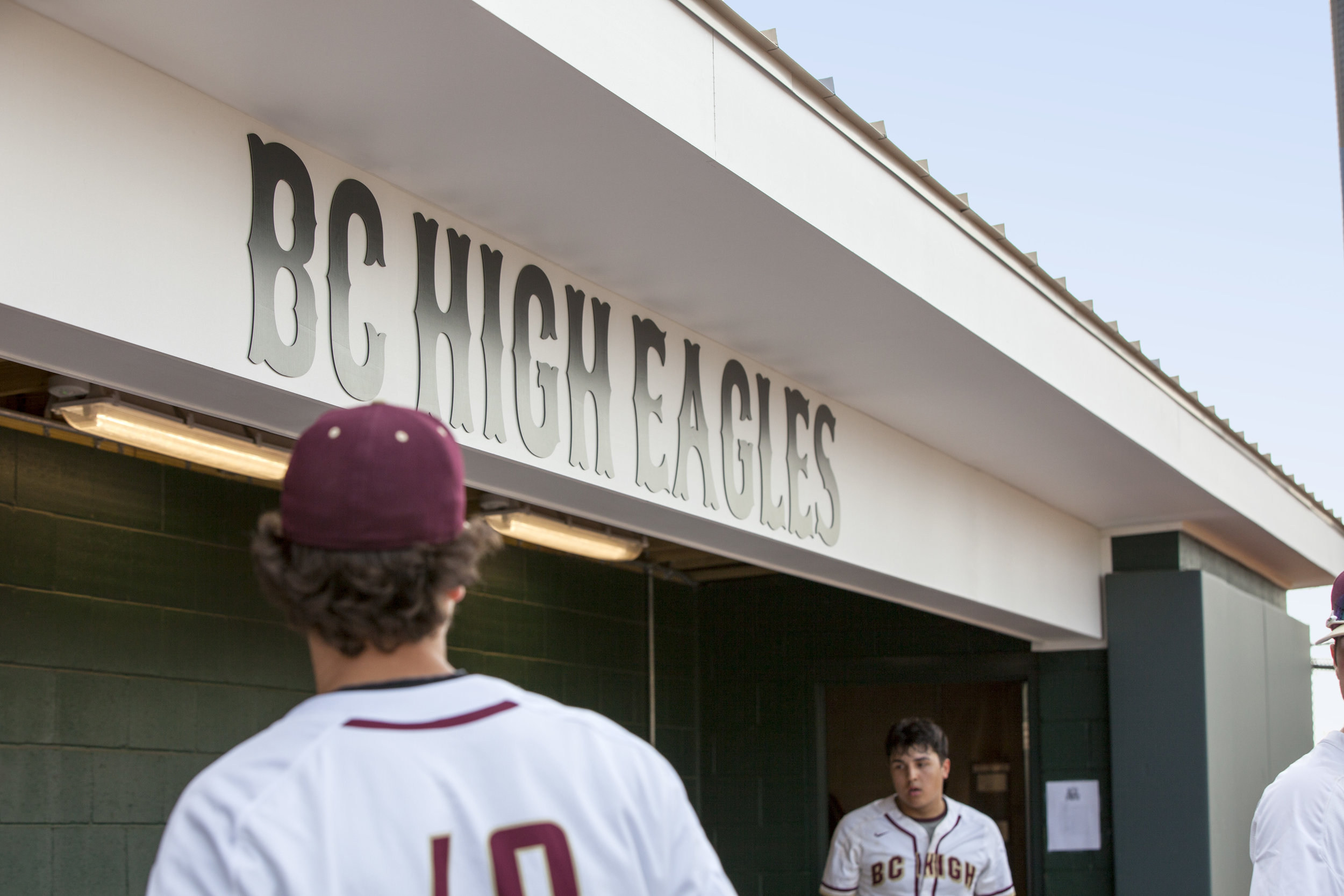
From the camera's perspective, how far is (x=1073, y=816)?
728cm

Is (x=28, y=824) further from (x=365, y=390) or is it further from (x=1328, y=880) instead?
(x=1328, y=880)

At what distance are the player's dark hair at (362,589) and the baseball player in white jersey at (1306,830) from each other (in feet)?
5.98

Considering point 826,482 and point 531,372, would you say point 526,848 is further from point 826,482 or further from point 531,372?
point 826,482

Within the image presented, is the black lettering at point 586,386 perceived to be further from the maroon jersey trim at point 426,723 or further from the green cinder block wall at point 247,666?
the maroon jersey trim at point 426,723

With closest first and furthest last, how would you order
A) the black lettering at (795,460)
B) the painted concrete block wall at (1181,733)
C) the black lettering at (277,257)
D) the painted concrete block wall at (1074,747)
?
1. the black lettering at (277,257)
2. the black lettering at (795,460)
3. the painted concrete block wall at (1181,733)
4. the painted concrete block wall at (1074,747)

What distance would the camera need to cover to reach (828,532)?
16.6 feet

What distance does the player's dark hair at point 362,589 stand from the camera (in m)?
1.19

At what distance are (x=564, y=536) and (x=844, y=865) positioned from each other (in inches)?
76.2

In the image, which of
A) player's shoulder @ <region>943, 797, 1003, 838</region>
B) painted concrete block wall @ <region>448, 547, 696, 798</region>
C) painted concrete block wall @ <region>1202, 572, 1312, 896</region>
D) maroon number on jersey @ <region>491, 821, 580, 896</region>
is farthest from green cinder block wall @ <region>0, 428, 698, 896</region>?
painted concrete block wall @ <region>1202, 572, 1312, 896</region>

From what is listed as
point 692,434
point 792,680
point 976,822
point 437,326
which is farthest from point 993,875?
point 437,326

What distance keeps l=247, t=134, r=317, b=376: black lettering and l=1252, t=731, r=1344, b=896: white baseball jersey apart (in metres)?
2.11

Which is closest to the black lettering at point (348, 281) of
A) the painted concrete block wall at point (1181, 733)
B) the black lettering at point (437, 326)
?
the black lettering at point (437, 326)

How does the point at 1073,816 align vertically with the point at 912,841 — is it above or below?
below

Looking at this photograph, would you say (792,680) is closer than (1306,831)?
No
